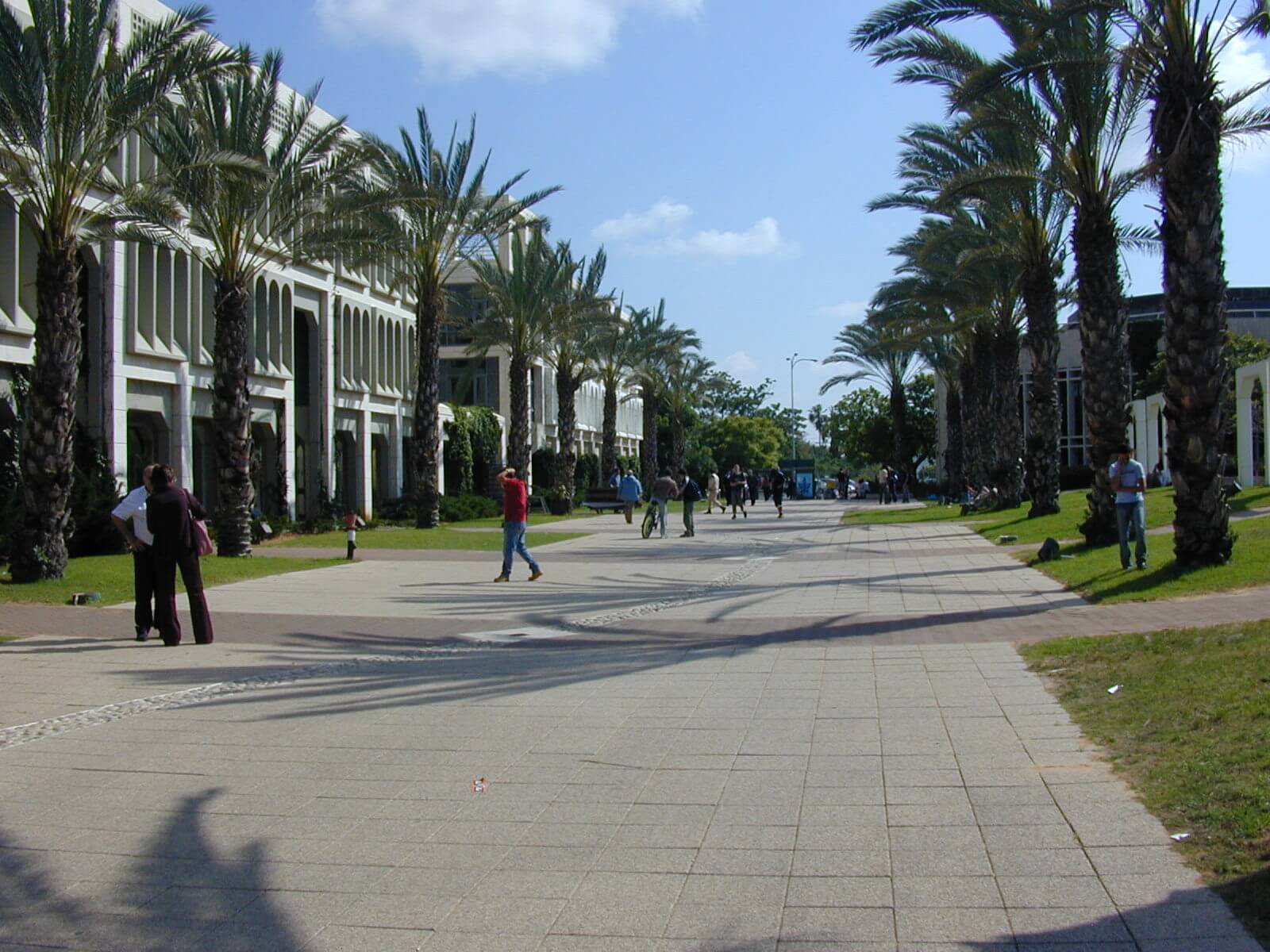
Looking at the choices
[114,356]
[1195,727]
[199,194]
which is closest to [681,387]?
[114,356]

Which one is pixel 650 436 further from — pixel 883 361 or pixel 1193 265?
pixel 1193 265

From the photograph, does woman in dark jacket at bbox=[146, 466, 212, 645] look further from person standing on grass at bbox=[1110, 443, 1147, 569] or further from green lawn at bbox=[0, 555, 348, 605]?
person standing on grass at bbox=[1110, 443, 1147, 569]

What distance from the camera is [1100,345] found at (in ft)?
69.6

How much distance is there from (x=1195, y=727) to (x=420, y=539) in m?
23.8

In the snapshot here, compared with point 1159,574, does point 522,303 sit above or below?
above

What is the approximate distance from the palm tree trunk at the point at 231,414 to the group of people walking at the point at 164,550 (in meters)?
11.2

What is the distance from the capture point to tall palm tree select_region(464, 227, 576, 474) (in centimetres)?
4072

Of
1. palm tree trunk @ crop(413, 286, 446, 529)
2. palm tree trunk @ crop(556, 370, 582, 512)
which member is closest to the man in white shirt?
palm tree trunk @ crop(413, 286, 446, 529)

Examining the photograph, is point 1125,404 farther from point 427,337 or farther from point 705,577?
point 427,337

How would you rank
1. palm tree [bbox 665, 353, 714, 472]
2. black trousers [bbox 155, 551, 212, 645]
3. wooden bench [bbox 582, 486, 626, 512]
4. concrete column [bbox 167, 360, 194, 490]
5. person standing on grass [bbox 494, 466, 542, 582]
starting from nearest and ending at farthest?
1. black trousers [bbox 155, 551, 212, 645]
2. person standing on grass [bbox 494, 466, 542, 582]
3. concrete column [bbox 167, 360, 194, 490]
4. wooden bench [bbox 582, 486, 626, 512]
5. palm tree [bbox 665, 353, 714, 472]

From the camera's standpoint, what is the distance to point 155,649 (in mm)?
11719

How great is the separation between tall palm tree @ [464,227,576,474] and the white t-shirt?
27932 millimetres

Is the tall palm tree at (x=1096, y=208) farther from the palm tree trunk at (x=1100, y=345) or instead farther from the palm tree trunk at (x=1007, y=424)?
the palm tree trunk at (x=1007, y=424)

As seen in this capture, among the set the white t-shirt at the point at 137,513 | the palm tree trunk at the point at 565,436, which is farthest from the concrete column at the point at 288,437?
the white t-shirt at the point at 137,513
